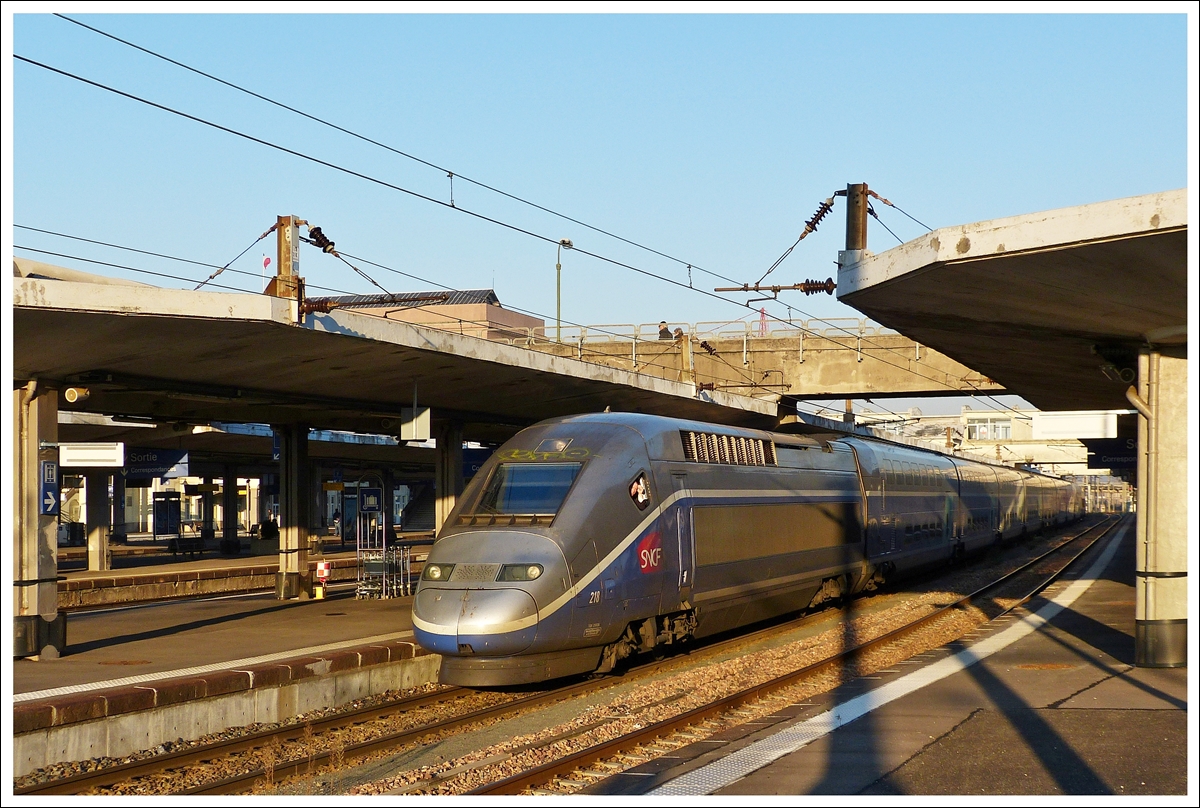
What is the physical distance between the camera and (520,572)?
43.4ft

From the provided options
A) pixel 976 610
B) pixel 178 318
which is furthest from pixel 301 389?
pixel 976 610

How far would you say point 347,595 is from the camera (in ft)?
88.1

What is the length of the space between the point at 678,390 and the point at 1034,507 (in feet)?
132

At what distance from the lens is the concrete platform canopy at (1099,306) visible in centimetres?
1134

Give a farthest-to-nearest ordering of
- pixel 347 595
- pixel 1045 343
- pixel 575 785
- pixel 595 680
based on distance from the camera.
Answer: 1. pixel 347 595
2. pixel 1045 343
3. pixel 595 680
4. pixel 575 785

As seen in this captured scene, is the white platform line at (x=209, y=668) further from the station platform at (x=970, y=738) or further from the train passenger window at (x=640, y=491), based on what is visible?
the station platform at (x=970, y=738)

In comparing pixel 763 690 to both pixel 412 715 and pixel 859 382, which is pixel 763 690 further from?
pixel 859 382

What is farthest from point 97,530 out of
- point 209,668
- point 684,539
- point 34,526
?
point 684,539

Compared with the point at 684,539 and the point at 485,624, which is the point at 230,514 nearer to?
the point at 684,539

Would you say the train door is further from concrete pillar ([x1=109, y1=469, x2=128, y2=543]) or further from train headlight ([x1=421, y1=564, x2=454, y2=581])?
concrete pillar ([x1=109, y1=469, x2=128, y2=543])

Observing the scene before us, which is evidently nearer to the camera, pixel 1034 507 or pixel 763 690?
pixel 763 690

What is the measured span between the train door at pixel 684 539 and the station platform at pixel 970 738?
2.74m

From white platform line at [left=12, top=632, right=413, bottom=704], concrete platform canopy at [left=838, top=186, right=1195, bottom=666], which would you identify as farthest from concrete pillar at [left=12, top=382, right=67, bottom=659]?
concrete platform canopy at [left=838, top=186, right=1195, bottom=666]

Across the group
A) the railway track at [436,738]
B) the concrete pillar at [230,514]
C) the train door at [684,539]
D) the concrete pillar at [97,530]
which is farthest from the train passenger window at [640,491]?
the concrete pillar at [230,514]
